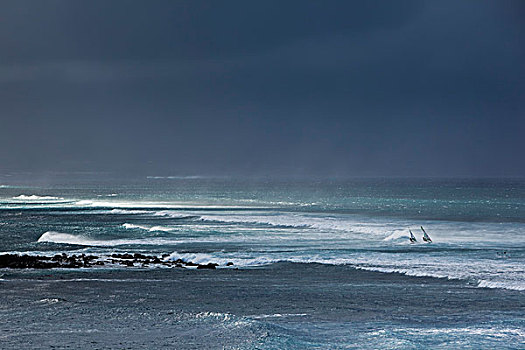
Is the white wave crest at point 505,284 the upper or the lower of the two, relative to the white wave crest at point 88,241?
lower

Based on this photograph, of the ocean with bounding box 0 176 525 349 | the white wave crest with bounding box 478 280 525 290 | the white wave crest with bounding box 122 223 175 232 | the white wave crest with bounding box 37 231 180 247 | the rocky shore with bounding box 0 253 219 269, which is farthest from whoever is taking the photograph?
the white wave crest with bounding box 122 223 175 232

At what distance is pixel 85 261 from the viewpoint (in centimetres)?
3469

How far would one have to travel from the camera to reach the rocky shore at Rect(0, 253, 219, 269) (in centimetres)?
3319

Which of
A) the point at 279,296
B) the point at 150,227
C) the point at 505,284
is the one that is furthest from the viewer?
the point at 150,227

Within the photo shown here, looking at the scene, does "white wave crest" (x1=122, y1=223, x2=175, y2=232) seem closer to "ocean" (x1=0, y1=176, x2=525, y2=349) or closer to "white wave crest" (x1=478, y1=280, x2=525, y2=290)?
"ocean" (x1=0, y1=176, x2=525, y2=349)

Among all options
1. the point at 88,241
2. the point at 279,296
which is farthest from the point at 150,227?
the point at 279,296

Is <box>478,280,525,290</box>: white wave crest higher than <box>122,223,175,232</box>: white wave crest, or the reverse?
<box>122,223,175,232</box>: white wave crest

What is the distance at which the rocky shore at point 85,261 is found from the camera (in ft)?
109

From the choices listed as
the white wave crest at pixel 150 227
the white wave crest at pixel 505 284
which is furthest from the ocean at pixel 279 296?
the white wave crest at pixel 150 227

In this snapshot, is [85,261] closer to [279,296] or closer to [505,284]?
[279,296]

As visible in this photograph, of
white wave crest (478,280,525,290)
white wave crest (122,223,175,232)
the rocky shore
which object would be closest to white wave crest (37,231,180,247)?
white wave crest (122,223,175,232)

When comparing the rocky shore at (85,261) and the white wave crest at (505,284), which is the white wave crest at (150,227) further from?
the white wave crest at (505,284)

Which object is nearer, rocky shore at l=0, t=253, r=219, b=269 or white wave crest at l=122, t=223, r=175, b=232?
rocky shore at l=0, t=253, r=219, b=269

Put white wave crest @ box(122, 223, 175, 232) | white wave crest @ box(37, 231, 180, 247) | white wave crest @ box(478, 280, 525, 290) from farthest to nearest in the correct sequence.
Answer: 1. white wave crest @ box(122, 223, 175, 232)
2. white wave crest @ box(37, 231, 180, 247)
3. white wave crest @ box(478, 280, 525, 290)
